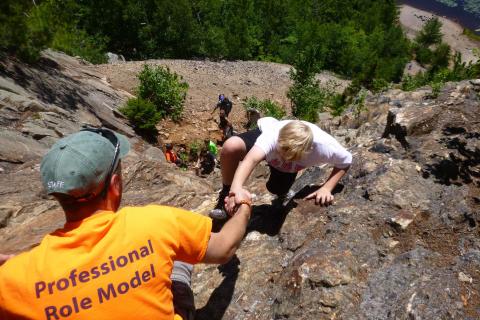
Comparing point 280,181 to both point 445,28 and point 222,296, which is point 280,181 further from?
point 445,28

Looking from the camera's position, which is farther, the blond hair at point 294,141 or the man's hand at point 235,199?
the blond hair at point 294,141

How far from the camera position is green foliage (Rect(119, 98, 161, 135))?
42.1ft

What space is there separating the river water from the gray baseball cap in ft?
289

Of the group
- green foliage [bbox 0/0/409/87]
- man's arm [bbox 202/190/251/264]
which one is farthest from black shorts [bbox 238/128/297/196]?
green foliage [bbox 0/0/409/87]

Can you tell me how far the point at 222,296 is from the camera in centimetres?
299

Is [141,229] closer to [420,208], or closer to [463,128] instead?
[420,208]

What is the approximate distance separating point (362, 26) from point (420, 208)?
5137 centimetres

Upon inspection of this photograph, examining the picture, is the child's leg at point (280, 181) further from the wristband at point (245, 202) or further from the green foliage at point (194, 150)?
the green foliage at point (194, 150)

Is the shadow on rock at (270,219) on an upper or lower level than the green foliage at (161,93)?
upper

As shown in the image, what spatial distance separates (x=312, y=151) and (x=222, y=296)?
133 centimetres

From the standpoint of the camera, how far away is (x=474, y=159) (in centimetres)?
353

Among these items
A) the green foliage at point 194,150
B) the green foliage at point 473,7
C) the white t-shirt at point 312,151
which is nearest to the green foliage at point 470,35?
the green foliage at point 473,7

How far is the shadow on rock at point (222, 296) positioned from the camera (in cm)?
287

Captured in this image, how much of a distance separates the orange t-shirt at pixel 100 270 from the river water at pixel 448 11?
88306 millimetres
